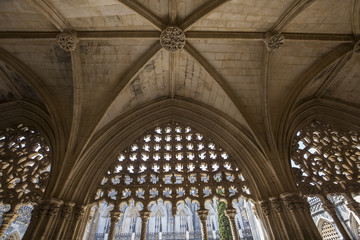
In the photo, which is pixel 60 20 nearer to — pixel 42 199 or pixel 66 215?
pixel 42 199

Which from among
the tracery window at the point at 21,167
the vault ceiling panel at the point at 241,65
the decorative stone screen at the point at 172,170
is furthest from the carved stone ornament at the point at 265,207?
the tracery window at the point at 21,167

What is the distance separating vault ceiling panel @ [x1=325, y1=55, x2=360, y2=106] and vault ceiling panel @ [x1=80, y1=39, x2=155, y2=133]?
6.71 metres

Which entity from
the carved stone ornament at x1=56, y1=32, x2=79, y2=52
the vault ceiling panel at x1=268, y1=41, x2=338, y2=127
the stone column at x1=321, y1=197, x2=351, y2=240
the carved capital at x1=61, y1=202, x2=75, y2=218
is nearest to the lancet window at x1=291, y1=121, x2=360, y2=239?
the stone column at x1=321, y1=197, x2=351, y2=240

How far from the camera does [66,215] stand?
5.40 m

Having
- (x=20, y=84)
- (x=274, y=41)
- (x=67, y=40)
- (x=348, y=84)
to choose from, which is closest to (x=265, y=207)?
(x=274, y=41)

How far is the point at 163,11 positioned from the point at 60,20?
2693 millimetres

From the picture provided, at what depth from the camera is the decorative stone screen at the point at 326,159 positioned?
640 cm

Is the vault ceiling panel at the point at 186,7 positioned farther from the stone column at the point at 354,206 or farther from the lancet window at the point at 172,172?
the stone column at the point at 354,206

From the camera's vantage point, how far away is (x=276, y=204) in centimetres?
567

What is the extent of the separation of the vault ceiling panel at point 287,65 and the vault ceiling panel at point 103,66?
4069 mm

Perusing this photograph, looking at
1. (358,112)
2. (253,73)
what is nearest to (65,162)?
(253,73)

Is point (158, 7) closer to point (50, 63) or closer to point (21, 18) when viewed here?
point (21, 18)

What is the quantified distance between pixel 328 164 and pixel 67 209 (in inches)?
311

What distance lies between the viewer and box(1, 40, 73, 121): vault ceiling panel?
6352mm
